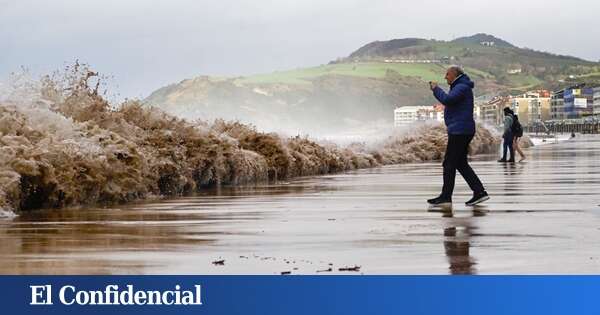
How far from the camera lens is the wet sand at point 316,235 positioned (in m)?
9.12

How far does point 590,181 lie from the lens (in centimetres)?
2075

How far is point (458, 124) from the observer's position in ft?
51.9

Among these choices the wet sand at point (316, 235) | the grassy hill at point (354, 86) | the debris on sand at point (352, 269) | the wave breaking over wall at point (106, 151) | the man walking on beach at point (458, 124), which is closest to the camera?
the debris on sand at point (352, 269)

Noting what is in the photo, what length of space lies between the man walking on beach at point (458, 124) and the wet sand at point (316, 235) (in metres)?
0.33

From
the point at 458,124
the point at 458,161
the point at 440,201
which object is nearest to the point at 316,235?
the point at 440,201

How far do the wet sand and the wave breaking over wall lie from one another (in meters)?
0.54

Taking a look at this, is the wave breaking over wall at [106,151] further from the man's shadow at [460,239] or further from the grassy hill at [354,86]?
the grassy hill at [354,86]

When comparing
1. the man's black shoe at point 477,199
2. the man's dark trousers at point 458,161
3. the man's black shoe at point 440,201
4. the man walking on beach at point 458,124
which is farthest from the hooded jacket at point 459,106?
the man's black shoe at point 440,201

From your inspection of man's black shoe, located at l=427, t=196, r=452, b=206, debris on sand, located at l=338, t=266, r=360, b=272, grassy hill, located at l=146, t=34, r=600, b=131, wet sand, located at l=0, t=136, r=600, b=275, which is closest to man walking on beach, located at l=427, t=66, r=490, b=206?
man's black shoe, located at l=427, t=196, r=452, b=206

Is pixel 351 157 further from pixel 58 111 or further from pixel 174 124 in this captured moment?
pixel 58 111

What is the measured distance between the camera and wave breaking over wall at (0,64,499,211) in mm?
15071

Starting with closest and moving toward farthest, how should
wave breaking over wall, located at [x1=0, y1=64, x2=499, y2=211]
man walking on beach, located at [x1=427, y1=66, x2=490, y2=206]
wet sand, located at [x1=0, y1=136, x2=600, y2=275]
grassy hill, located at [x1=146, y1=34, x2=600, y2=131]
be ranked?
wet sand, located at [x1=0, y1=136, x2=600, y2=275] < wave breaking over wall, located at [x1=0, y1=64, x2=499, y2=211] < man walking on beach, located at [x1=427, y1=66, x2=490, y2=206] < grassy hill, located at [x1=146, y1=34, x2=600, y2=131]

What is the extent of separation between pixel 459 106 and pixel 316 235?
4.85m

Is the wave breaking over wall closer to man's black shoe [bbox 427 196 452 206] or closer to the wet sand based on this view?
the wet sand
